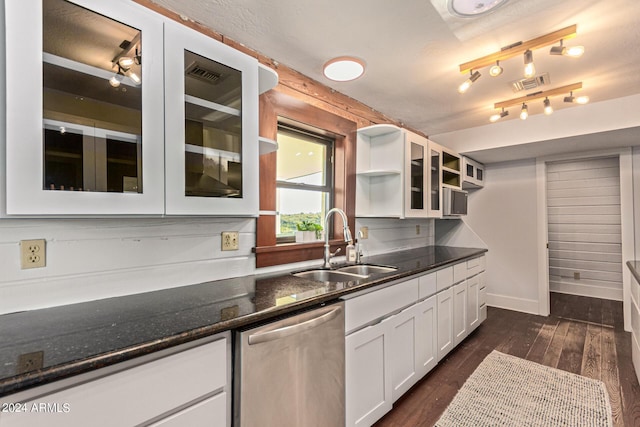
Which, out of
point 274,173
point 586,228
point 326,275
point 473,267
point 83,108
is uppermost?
point 83,108

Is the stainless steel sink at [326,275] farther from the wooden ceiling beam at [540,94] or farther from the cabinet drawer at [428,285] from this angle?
the wooden ceiling beam at [540,94]

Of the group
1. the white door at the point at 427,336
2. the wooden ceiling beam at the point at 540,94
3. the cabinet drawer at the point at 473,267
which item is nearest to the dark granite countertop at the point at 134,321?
the white door at the point at 427,336

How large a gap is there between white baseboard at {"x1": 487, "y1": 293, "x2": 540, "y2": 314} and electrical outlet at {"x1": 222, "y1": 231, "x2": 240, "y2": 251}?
3.81m

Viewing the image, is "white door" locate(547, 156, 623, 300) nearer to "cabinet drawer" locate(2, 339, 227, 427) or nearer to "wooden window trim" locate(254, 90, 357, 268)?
"wooden window trim" locate(254, 90, 357, 268)

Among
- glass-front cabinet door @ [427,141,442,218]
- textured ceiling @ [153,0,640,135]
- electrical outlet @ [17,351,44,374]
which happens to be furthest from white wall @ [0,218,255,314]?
glass-front cabinet door @ [427,141,442,218]

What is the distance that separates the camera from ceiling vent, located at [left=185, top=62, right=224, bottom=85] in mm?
1348

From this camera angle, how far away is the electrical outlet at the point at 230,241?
1.79m

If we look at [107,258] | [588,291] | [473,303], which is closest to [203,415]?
[107,258]

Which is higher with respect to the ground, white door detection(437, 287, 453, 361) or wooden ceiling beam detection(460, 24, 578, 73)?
wooden ceiling beam detection(460, 24, 578, 73)

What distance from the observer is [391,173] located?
2.71 meters

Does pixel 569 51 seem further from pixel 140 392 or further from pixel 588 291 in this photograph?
pixel 588 291

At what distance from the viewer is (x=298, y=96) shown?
228 cm

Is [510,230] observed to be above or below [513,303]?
above

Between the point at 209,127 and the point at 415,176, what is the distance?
202cm
